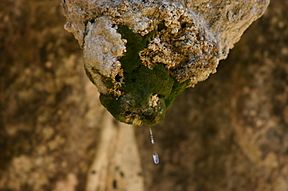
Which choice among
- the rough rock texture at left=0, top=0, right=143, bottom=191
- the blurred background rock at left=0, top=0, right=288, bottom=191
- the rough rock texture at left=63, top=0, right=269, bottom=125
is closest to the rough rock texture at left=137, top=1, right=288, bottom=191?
the blurred background rock at left=0, top=0, right=288, bottom=191

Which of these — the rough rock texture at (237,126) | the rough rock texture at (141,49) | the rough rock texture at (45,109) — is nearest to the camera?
the rough rock texture at (141,49)

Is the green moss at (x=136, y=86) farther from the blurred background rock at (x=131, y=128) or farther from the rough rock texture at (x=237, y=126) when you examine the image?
the rough rock texture at (x=237, y=126)

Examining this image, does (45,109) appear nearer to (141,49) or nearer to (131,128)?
(131,128)

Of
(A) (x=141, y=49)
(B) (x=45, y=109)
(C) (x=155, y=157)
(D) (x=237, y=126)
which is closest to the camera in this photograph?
(A) (x=141, y=49)

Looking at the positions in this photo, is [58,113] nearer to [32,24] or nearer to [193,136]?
[32,24]

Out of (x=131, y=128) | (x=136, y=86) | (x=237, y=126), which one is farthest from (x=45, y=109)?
(x=136, y=86)

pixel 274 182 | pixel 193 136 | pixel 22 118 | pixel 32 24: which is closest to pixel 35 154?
pixel 22 118

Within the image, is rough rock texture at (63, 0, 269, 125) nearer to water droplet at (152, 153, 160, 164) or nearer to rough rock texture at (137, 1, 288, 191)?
water droplet at (152, 153, 160, 164)

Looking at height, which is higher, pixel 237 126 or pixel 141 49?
pixel 141 49

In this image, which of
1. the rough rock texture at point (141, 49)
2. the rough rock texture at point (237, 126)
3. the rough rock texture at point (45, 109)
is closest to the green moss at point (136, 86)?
the rough rock texture at point (141, 49)
